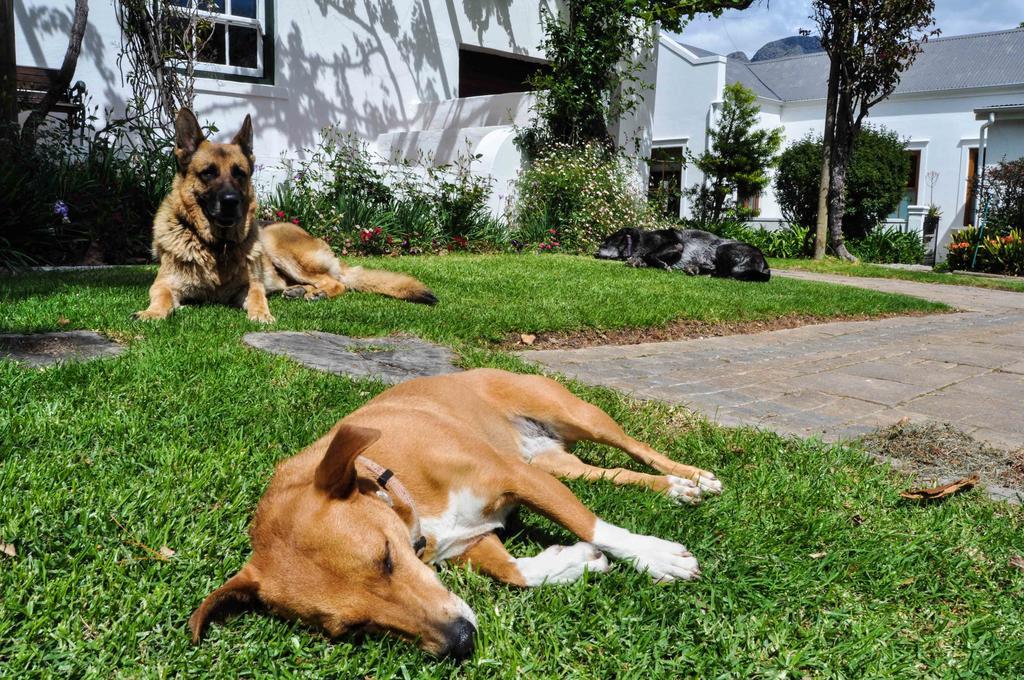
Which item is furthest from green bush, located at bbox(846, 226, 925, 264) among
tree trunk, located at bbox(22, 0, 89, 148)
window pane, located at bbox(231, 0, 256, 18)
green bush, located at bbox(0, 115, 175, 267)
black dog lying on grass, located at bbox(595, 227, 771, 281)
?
tree trunk, located at bbox(22, 0, 89, 148)

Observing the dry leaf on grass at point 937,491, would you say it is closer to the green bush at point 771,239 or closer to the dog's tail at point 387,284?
the dog's tail at point 387,284

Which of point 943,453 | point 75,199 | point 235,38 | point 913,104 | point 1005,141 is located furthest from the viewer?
point 913,104

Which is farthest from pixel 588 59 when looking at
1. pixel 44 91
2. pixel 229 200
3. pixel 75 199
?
pixel 229 200

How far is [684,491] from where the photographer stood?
301 cm

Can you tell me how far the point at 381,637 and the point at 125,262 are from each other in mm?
8630

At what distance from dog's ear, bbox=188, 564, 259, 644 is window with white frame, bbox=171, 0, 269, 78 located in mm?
11980

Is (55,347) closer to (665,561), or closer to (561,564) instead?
(561,564)

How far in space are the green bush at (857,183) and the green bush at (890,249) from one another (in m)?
2.17

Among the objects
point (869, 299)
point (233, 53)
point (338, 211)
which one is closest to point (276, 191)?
point (338, 211)

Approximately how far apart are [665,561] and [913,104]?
102 ft

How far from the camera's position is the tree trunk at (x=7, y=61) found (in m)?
8.59

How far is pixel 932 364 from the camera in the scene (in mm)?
6219

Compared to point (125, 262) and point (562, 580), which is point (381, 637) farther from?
point (125, 262)

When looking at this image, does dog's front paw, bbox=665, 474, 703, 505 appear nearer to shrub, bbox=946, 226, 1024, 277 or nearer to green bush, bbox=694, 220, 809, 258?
shrub, bbox=946, 226, 1024, 277
